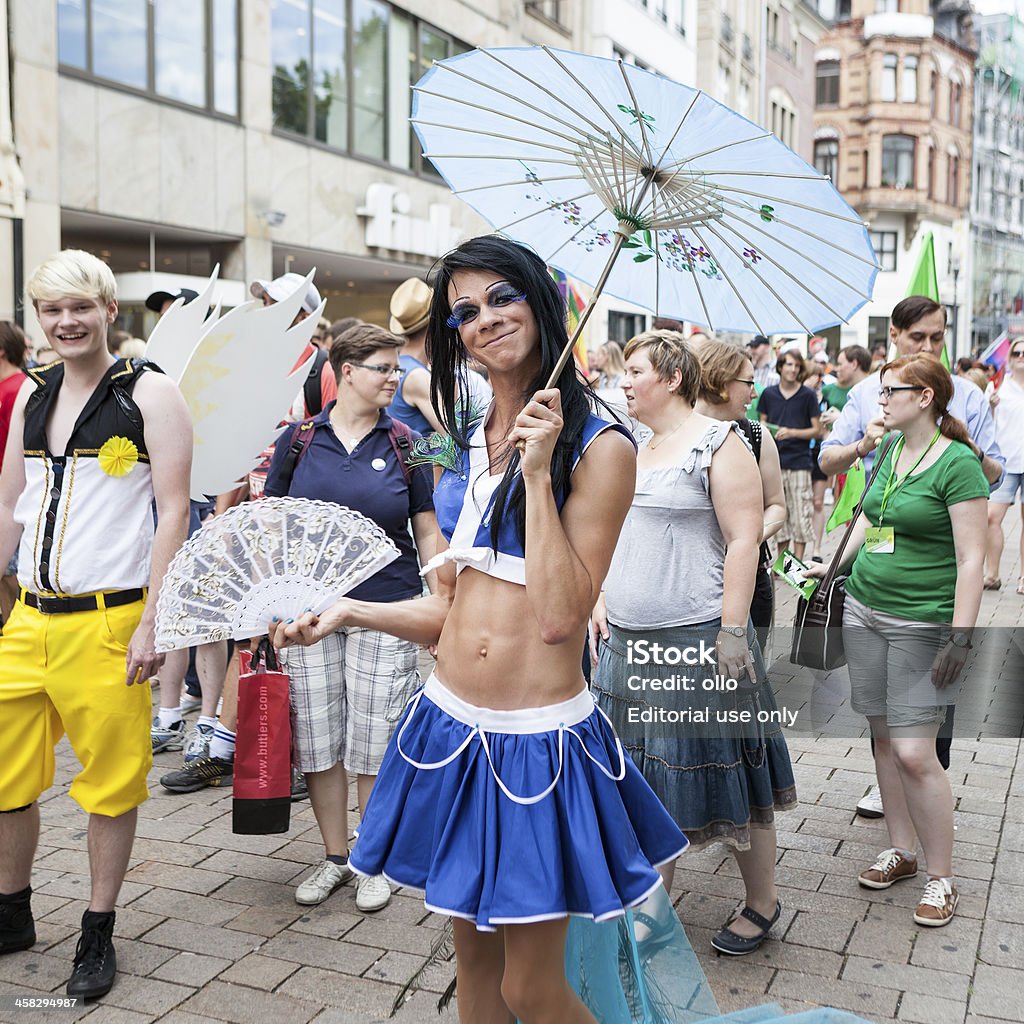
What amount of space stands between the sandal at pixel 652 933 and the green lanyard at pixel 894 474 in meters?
1.85

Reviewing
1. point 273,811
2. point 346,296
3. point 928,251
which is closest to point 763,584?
point 273,811

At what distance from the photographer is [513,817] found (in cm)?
237

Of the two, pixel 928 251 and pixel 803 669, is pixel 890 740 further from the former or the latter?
pixel 928 251

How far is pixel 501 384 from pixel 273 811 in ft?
6.96

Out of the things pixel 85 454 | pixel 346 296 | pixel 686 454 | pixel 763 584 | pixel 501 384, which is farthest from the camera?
pixel 346 296

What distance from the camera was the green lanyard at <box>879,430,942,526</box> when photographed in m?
4.16

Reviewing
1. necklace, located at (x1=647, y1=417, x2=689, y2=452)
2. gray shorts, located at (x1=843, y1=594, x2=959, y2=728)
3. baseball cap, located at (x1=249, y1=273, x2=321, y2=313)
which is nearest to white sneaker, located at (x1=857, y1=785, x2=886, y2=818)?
gray shorts, located at (x1=843, y1=594, x2=959, y2=728)

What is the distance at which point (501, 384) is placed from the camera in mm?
2557

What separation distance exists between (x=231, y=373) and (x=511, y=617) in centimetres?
246

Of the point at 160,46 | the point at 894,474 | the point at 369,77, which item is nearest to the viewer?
the point at 894,474

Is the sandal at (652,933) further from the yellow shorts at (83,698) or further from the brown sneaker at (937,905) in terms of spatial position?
the yellow shorts at (83,698)

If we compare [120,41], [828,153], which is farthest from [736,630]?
[828,153]

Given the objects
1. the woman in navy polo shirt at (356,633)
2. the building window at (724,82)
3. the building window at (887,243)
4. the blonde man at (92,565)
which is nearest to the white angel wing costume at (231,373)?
the woman in navy polo shirt at (356,633)

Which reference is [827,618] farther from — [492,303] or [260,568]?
[492,303]
